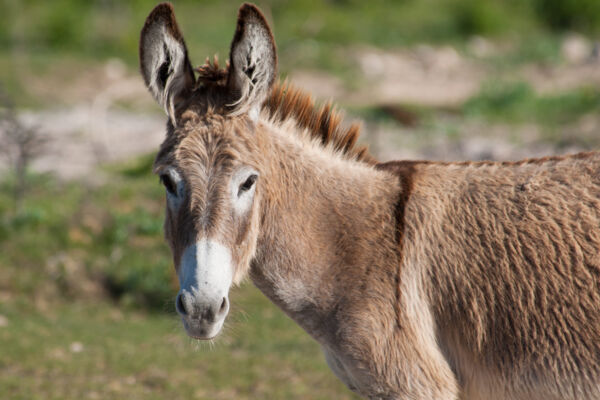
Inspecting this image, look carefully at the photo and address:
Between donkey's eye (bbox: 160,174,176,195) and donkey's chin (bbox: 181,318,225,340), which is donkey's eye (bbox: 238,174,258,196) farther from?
donkey's chin (bbox: 181,318,225,340)

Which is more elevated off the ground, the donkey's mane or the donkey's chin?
the donkey's mane

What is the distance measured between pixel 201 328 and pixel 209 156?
2.56 ft

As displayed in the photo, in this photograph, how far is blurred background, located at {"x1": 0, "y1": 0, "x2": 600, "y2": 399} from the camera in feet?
21.7

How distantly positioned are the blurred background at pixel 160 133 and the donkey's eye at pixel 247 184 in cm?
100

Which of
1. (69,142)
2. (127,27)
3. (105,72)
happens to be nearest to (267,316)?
(69,142)

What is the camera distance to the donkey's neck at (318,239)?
330 cm

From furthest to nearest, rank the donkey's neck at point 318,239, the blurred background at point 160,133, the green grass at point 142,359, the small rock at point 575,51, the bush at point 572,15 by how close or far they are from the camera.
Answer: the bush at point 572,15, the small rock at point 575,51, the blurred background at point 160,133, the green grass at point 142,359, the donkey's neck at point 318,239

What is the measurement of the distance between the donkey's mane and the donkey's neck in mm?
131

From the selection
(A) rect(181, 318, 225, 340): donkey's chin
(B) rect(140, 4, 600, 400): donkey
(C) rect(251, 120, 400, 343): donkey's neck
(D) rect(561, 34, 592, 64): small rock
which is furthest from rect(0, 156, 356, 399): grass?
(D) rect(561, 34, 592, 64): small rock

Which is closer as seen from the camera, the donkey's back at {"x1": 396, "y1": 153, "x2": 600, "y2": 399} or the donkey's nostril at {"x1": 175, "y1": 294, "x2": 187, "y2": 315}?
the donkey's nostril at {"x1": 175, "y1": 294, "x2": 187, "y2": 315}

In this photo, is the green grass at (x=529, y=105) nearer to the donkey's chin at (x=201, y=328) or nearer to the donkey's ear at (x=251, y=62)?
the donkey's ear at (x=251, y=62)

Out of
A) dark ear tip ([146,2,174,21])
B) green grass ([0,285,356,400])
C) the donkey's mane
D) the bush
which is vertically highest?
the bush

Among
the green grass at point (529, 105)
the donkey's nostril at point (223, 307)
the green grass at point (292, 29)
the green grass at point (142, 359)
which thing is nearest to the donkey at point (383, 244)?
the donkey's nostril at point (223, 307)

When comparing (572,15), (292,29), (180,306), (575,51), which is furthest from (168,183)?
(572,15)
